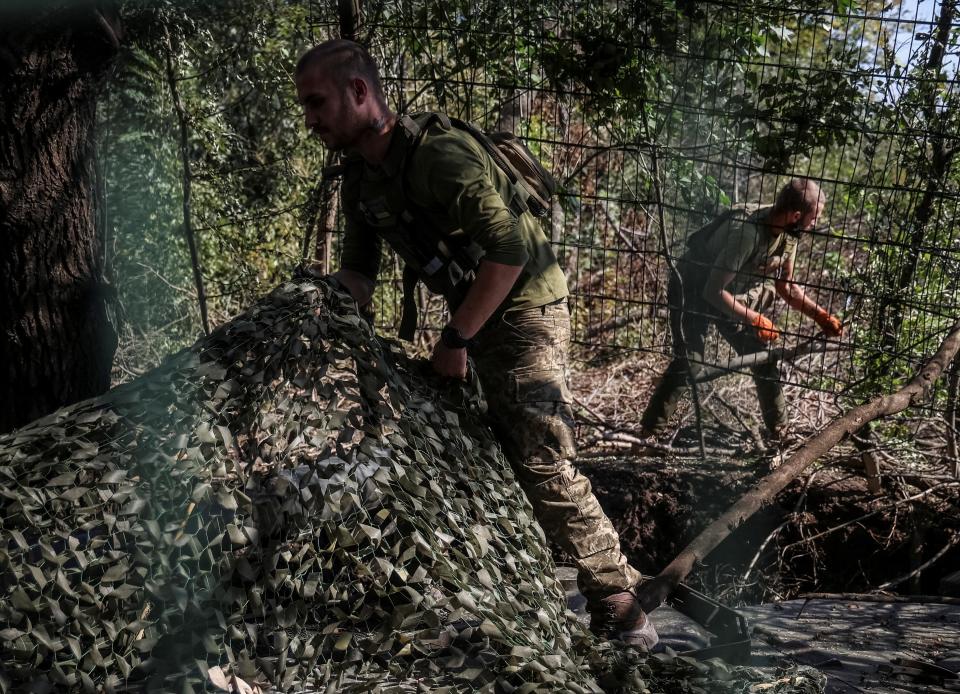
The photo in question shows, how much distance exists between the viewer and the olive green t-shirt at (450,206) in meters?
2.69

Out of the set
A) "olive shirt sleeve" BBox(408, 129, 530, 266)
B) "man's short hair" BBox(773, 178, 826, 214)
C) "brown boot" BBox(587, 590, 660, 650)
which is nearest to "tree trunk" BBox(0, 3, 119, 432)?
"olive shirt sleeve" BBox(408, 129, 530, 266)

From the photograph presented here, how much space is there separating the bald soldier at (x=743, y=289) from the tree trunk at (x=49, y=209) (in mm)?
3068

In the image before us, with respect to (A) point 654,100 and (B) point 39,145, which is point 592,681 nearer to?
(B) point 39,145

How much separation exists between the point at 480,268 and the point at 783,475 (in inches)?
70.7

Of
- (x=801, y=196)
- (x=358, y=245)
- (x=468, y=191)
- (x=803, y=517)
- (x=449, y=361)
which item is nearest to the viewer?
(x=468, y=191)

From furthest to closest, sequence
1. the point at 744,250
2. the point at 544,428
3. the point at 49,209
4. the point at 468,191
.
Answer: the point at 744,250 < the point at 49,209 < the point at 544,428 < the point at 468,191

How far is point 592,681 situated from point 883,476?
3.34 m

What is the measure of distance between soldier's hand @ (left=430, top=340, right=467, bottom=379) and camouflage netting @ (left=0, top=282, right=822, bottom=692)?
12.2 inches

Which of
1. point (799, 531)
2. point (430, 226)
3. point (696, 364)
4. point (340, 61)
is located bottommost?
point (799, 531)

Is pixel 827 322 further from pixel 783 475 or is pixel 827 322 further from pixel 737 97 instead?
pixel 783 475

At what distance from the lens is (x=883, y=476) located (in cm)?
504

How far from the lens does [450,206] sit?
275 centimetres

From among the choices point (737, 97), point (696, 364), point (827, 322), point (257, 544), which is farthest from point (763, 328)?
point (257, 544)

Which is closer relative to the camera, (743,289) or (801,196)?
(801,196)
